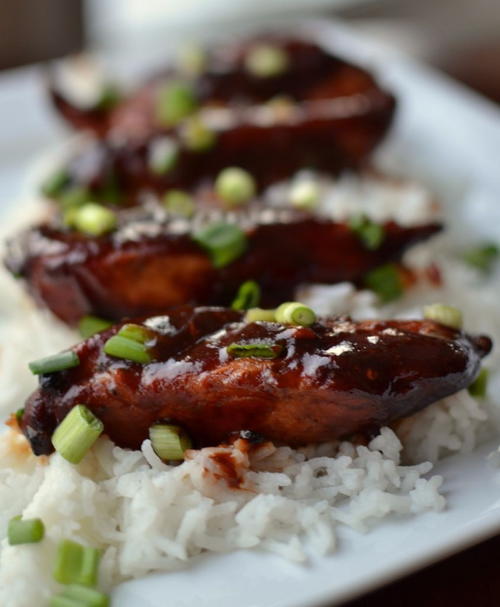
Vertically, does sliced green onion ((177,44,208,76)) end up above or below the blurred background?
above

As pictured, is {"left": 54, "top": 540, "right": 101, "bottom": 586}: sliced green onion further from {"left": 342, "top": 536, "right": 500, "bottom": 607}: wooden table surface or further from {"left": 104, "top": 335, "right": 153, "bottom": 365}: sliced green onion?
{"left": 342, "top": 536, "right": 500, "bottom": 607}: wooden table surface

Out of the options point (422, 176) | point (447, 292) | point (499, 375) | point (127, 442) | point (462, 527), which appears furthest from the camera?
point (422, 176)

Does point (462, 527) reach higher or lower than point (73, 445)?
lower

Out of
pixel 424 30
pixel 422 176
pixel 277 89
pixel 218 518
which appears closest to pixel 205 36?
pixel 424 30

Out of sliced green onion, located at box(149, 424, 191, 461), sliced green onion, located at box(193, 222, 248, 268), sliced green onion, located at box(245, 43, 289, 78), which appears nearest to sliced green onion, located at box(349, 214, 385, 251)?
sliced green onion, located at box(193, 222, 248, 268)

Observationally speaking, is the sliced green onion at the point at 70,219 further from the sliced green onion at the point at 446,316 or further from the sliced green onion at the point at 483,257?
the sliced green onion at the point at 483,257

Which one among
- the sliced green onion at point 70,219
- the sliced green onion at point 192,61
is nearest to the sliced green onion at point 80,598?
the sliced green onion at point 70,219

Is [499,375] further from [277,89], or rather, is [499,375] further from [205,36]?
[205,36]
